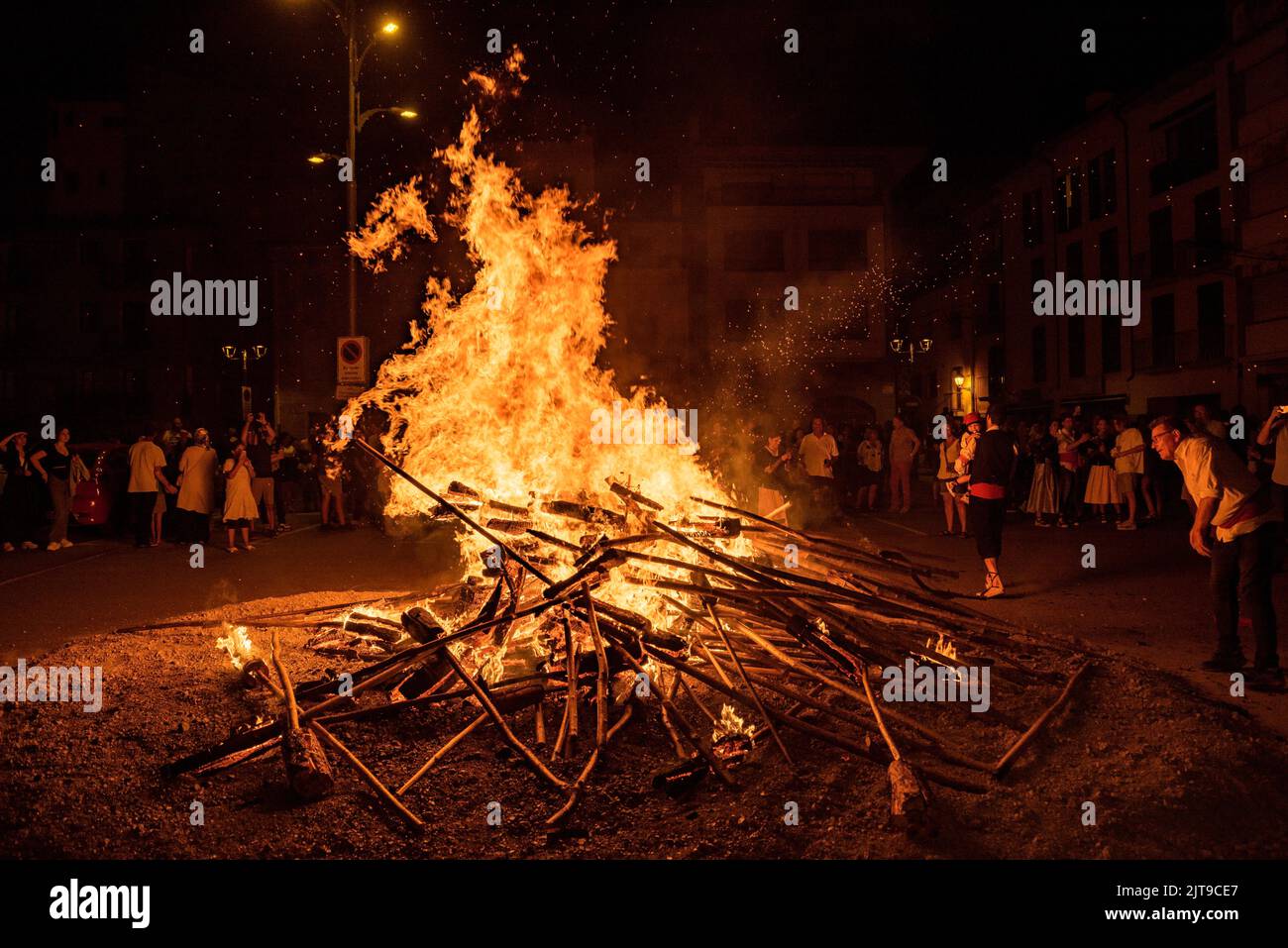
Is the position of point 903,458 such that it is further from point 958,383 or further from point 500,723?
point 958,383

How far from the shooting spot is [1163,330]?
111ft

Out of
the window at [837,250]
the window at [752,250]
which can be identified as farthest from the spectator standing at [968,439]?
the window at [837,250]

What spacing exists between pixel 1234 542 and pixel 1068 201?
1442 inches

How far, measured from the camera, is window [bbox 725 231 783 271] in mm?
36625

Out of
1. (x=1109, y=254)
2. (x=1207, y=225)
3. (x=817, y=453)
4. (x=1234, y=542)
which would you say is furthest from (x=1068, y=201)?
(x=1234, y=542)

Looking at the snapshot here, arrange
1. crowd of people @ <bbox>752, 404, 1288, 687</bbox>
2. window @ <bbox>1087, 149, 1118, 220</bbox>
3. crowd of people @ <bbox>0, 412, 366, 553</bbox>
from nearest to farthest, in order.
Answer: crowd of people @ <bbox>752, 404, 1288, 687</bbox>, crowd of people @ <bbox>0, 412, 366, 553</bbox>, window @ <bbox>1087, 149, 1118, 220</bbox>

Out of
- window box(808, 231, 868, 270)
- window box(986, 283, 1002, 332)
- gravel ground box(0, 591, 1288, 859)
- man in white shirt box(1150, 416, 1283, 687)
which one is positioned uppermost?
window box(808, 231, 868, 270)

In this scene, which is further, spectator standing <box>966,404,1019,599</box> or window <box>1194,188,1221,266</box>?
window <box>1194,188,1221,266</box>

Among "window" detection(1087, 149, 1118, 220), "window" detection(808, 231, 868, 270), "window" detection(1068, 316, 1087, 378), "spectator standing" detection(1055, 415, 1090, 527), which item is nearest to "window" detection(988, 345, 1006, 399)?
"window" detection(1068, 316, 1087, 378)

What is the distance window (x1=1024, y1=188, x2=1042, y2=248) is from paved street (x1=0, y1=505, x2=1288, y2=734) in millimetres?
28307

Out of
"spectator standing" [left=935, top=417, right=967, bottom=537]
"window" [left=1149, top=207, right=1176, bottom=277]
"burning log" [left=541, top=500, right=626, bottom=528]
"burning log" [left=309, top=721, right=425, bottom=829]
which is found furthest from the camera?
"window" [left=1149, top=207, right=1176, bottom=277]

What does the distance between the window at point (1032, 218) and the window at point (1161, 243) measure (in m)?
6.42

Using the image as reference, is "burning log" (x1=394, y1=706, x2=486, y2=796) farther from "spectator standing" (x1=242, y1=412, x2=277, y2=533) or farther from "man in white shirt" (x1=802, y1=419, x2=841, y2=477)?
"man in white shirt" (x1=802, y1=419, x2=841, y2=477)

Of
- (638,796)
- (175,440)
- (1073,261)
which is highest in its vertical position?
(1073,261)
